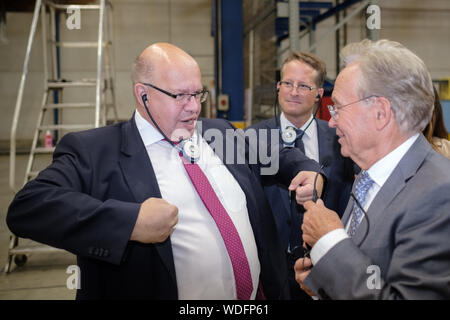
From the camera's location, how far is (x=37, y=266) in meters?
3.84

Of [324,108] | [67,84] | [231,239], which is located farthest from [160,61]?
[67,84]

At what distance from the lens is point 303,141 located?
238 cm

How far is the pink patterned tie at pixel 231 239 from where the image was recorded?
4.66ft

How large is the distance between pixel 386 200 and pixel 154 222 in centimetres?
70

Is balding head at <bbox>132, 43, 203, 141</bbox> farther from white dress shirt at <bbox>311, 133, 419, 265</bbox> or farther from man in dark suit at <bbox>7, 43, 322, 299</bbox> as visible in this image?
white dress shirt at <bbox>311, 133, 419, 265</bbox>

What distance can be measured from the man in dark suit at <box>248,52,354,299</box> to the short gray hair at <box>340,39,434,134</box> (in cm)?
97

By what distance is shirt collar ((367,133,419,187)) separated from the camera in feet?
4.03

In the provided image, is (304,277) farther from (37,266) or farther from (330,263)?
(37,266)

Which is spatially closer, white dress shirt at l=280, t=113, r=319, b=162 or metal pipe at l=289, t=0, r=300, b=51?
white dress shirt at l=280, t=113, r=319, b=162

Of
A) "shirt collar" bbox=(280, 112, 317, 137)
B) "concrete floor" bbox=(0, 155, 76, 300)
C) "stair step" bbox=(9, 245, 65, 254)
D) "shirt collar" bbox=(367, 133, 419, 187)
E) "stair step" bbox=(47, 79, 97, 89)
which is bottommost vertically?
"concrete floor" bbox=(0, 155, 76, 300)

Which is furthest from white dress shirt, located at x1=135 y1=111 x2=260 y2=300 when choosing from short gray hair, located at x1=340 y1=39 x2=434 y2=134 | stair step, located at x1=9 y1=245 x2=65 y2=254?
stair step, located at x1=9 y1=245 x2=65 y2=254
